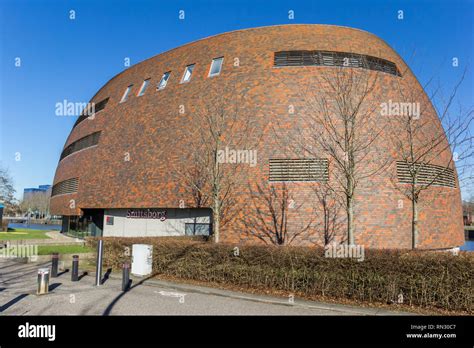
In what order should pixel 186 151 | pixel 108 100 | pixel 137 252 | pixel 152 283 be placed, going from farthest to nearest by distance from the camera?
pixel 108 100
pixel 186 151
pixel 137 252
pixel 152 283

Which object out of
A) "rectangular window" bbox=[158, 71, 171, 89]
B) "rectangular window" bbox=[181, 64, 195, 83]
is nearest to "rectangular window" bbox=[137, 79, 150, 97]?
"rectangular window" bbox=[158, 71, 171, 89]

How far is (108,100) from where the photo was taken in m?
27.7

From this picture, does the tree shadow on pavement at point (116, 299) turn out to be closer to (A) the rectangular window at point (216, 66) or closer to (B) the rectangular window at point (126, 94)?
(A) the rectangular window at point (216, 66)

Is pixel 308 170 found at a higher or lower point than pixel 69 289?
higher

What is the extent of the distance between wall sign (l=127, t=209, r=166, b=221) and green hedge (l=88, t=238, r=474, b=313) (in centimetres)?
947

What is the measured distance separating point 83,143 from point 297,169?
20488 mm

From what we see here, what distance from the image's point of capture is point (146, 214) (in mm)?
22016

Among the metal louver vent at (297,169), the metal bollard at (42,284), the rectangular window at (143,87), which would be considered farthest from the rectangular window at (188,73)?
the metal bollard at (42,284)

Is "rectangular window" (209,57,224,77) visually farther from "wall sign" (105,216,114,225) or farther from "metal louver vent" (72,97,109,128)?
"wall sign" (105,216,114,225)

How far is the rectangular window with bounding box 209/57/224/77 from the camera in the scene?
20.8 meters

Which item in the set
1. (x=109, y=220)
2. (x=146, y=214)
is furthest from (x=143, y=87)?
(x=109, y=220)
